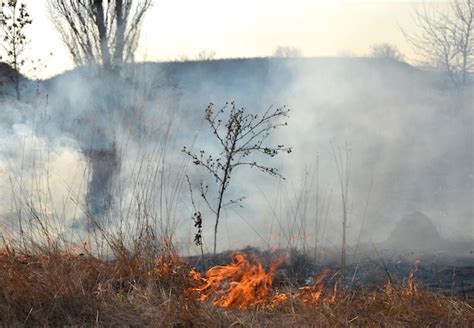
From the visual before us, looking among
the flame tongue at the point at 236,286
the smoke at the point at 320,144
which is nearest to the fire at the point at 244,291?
the flame tongue at the point at 236,286

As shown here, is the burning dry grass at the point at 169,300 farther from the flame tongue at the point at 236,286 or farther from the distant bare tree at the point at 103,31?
the distant bare tree at the point at 103,31

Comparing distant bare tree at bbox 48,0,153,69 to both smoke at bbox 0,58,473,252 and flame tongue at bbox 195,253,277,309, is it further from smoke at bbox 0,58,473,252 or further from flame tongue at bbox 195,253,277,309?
flame tongue at bbox 195,253,277,309

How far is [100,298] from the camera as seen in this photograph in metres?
3.61

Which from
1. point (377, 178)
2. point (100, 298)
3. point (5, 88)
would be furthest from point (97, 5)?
point (100, 298)

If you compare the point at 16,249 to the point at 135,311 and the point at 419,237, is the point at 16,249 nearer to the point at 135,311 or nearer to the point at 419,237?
the point at 135,311

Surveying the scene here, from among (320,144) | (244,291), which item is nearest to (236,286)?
(244,291)

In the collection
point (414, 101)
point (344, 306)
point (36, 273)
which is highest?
point (414, 101)

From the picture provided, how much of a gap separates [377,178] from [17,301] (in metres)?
10.4

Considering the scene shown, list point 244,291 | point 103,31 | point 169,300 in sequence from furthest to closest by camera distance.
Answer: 1. point 103,31
2. point 244,291
3. point 169,300

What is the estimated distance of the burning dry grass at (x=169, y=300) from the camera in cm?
337

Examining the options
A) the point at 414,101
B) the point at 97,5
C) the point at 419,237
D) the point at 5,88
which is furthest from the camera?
the point at 5,88

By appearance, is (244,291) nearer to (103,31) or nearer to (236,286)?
(236,286)

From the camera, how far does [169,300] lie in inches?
137

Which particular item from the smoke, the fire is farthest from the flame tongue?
the smoke
